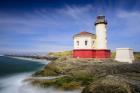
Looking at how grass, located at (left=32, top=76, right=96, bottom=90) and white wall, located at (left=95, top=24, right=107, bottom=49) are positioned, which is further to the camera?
white wall, located at (left=95, top=24, right=107, bottom=49)

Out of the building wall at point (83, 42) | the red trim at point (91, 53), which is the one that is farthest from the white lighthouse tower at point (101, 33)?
the building wall at point (83, 42)

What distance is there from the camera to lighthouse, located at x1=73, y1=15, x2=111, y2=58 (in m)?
21.4

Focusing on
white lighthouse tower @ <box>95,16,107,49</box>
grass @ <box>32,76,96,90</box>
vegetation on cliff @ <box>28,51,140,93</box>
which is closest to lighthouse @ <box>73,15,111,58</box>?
white lighthouse tower @ <box>95,16,107,49</box>

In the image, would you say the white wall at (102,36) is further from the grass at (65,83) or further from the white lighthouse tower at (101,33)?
the grass at (65,83)

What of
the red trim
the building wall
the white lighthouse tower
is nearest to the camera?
the red trim

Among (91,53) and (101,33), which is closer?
(91,53)

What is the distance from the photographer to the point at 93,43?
72.4ft

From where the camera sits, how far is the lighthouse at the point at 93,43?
21.4m

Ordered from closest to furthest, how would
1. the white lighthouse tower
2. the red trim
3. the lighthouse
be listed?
1. the red trim
2. the lighthouse
3. the white lighthouse tower

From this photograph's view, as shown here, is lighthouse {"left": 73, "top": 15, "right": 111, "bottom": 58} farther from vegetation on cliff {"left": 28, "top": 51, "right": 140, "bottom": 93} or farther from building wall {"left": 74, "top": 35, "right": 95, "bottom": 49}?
vegetation on cliff {"left": 28, "top": 51, "right": 140, "bottom": 93}

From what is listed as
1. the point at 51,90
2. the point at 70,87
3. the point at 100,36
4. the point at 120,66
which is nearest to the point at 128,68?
the point at 120,66

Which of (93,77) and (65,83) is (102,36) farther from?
(65,83)

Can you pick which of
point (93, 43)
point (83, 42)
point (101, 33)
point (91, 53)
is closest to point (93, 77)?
point (91, 53)

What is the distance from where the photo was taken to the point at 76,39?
22125 millimetres
